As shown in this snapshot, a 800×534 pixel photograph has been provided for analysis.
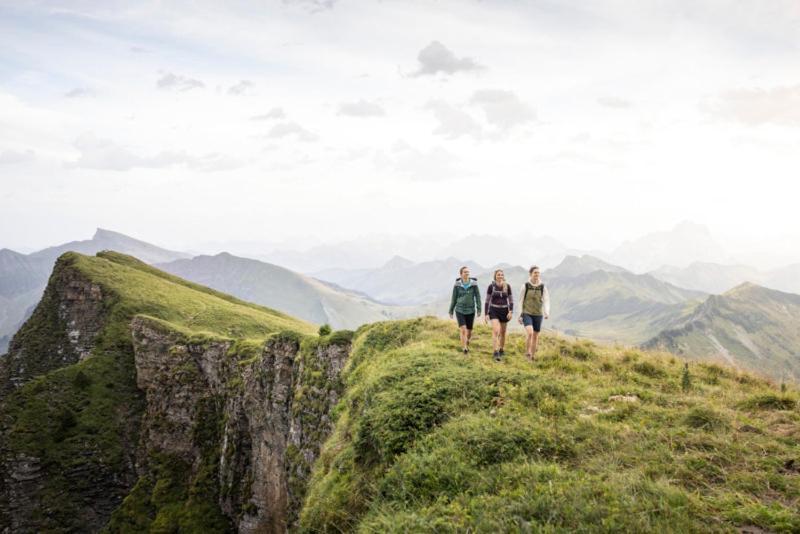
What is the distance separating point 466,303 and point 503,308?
1.77 meters

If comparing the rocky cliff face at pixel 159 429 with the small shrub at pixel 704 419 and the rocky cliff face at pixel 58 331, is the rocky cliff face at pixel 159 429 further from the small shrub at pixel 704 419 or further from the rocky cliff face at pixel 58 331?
the small shrub at pixel 704 419

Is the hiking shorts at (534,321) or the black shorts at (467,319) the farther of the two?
the black shorts at (467,319)

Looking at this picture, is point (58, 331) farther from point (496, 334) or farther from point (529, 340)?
point (529, 340)

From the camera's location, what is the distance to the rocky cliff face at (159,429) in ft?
124

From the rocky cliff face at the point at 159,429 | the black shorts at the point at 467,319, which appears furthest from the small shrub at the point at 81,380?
the black shorts at the point at 467,319

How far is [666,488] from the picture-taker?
816 cm

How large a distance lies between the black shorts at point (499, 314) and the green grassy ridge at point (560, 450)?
2213 mm

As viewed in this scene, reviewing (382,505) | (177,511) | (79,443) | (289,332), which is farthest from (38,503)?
(382,505)

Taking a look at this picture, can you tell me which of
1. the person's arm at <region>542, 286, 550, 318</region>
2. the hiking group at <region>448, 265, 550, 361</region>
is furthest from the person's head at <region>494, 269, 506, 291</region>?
the person's arm at <region>542, 286, 550, 318</region>

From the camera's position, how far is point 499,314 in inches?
780

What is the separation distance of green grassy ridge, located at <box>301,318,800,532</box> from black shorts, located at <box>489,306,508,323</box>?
221 cm

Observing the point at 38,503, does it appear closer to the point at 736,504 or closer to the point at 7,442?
the point at 7,442

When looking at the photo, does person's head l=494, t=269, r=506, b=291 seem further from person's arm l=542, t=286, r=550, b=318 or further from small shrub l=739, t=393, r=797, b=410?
small shrub l=739, t=393, r=797, b=410

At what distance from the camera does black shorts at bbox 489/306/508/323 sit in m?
19.8
